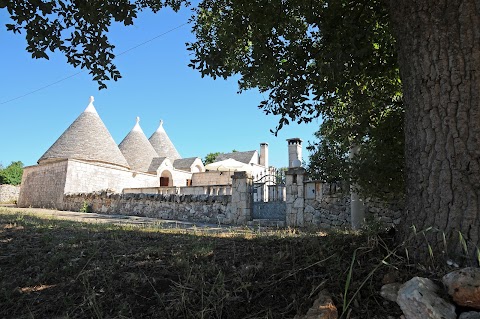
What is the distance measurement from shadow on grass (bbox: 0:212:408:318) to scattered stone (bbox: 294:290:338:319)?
9 centimetres

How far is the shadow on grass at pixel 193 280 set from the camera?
2.31 meters

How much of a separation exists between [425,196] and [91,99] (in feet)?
94.7

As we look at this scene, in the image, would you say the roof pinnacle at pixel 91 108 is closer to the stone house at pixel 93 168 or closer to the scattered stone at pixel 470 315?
the stone house at pixel 93 168

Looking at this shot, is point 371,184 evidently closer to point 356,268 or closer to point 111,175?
point 356,268

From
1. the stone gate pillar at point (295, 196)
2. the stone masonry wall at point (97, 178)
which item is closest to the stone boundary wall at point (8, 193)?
the stone masonry wall at point (97, 178)

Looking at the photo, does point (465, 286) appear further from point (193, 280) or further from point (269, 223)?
point (269, 223)

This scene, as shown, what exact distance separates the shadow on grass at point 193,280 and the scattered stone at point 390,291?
0.04m

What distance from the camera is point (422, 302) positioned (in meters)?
1.79

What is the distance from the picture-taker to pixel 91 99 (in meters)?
27.5

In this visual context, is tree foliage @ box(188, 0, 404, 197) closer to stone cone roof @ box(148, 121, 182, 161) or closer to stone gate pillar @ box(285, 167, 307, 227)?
stone gate pillar @ box(285, 167, 307, 227)

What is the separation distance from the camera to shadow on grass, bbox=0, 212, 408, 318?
2.31m

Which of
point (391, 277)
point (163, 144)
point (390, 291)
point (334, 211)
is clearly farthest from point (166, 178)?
point (390, 291)

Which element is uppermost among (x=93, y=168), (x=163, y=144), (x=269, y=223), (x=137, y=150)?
(x=163, y=144)

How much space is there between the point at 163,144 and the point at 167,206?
26375mm
